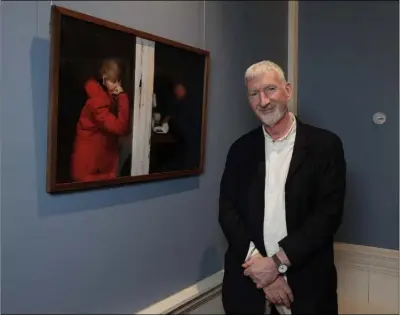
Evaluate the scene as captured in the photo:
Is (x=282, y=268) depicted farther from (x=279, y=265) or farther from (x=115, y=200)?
(x=115, y=200)

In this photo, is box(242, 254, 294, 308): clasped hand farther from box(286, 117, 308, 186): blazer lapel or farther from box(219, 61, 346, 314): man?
box(286, 117, 308, 186): blazer lapel

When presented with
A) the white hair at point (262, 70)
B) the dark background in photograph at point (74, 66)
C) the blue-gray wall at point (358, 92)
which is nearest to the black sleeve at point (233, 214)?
the white hair at point (262, 70)

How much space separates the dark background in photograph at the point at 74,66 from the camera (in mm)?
1174

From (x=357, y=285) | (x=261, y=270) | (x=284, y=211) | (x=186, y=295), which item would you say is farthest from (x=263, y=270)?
(x=357, y=285)

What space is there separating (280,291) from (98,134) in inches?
27.7

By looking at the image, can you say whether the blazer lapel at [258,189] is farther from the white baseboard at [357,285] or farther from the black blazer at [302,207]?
the white baseboard at [357,285]

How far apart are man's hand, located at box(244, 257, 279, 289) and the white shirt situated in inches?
1.8

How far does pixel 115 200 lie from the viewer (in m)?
1.39

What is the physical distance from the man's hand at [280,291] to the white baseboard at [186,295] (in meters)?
0.38

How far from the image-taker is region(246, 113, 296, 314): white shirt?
1072mm

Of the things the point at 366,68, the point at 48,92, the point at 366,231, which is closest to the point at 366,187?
the point at 366,231

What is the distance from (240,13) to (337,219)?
0.96 metres

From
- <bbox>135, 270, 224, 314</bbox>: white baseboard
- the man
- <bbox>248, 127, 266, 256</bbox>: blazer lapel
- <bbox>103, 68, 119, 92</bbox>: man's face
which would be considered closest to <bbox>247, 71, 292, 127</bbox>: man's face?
the man

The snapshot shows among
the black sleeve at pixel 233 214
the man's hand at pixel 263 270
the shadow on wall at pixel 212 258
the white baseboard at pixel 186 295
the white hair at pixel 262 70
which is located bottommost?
the white baseboard at pixel 186 295
